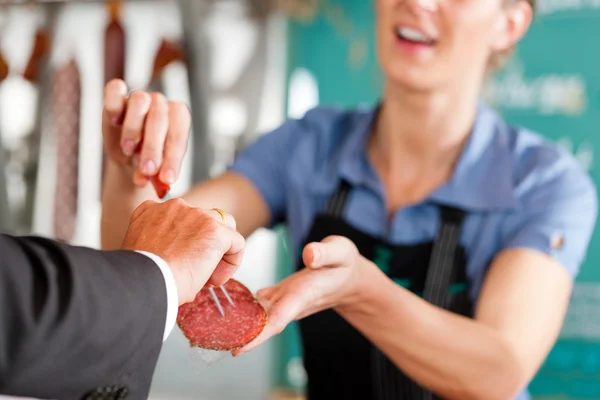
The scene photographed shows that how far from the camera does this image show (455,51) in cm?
131

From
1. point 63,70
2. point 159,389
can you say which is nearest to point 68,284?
point 159,389

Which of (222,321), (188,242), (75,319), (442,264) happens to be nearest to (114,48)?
(442,264)

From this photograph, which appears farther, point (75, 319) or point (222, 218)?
point (222, 218)

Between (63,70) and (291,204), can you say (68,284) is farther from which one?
(63,70)

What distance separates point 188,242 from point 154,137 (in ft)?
1.12

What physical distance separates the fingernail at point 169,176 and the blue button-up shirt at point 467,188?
43 centimetres

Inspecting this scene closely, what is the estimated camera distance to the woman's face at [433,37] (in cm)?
129

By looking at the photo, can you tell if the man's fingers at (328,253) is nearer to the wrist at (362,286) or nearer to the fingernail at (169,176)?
the wrist at (362,286)

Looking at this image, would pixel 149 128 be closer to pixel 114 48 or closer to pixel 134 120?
pixel 134 120

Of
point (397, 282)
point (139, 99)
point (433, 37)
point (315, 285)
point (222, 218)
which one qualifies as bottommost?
point (397, 282)

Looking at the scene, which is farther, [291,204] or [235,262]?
[291,204]

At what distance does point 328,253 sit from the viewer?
910mm

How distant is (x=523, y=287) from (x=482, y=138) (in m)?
0.37

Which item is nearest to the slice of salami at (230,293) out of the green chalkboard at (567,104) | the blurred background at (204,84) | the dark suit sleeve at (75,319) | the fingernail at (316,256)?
the fingernail at (316,256)
